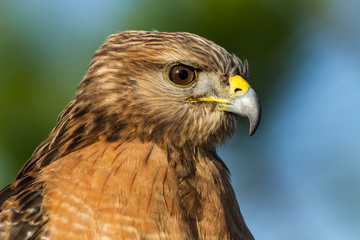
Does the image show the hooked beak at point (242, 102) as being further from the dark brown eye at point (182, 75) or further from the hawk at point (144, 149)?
the dark brown eye at point (182, 75)

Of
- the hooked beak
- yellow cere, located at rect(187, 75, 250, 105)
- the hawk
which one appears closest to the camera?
the hawk

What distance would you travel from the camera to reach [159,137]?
15.7 feet

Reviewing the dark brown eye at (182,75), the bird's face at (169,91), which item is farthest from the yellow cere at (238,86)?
the dark brown eye at (182,75)

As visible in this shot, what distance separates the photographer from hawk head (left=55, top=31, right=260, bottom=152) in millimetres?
4762

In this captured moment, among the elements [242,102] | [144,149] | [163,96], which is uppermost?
[242,102]

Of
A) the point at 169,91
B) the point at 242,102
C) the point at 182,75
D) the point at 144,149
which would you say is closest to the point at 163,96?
the point at 169,91

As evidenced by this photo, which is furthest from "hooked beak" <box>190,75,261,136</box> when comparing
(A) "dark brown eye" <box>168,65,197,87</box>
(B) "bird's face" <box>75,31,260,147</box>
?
(A) "dark brown eye" <box>168,65,197,87</box>

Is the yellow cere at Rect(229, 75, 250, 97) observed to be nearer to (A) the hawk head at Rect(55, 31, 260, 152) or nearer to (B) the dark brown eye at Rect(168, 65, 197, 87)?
(A) the hawk head at Rect(55, 31, 260, 152)

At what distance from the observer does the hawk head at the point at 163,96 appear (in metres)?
4.76

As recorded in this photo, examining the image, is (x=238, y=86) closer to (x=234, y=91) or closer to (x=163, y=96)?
(x=234, y=91)

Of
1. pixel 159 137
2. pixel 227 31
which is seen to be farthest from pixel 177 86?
pixel 227 31

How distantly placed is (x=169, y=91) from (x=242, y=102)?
1.85ft

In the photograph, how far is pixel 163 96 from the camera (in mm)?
4875

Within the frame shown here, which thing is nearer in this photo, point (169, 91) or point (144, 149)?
point (144, 149)
